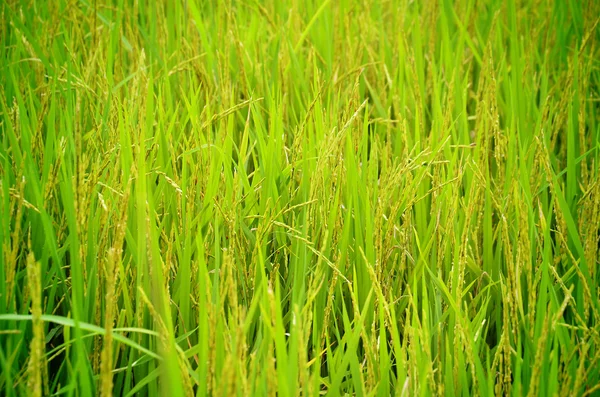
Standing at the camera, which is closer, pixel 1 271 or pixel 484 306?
pixel 1 271

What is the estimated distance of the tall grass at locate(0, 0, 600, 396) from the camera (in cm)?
93

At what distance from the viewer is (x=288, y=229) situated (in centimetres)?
133

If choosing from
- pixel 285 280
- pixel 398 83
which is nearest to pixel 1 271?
pixel 285 280

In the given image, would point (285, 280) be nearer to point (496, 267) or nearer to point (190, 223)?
point (190, 223)

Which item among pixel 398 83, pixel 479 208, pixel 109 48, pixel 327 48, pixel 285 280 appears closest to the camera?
pixel 285 280

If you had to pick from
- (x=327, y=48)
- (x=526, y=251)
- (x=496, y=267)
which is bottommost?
(x=496, y=267)

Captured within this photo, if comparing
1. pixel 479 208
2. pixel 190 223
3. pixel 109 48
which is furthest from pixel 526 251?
pixel 109 48

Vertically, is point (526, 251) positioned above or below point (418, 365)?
above

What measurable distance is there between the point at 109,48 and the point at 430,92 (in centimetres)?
93

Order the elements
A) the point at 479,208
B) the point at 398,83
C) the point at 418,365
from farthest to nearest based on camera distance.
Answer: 1. the point at 398,83
2. the point at 479,208
3. the point at 418,365

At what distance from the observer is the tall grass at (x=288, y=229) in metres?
0.93

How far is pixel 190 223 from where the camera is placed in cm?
114

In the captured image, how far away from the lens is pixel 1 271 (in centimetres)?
98

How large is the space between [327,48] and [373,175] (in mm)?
799
